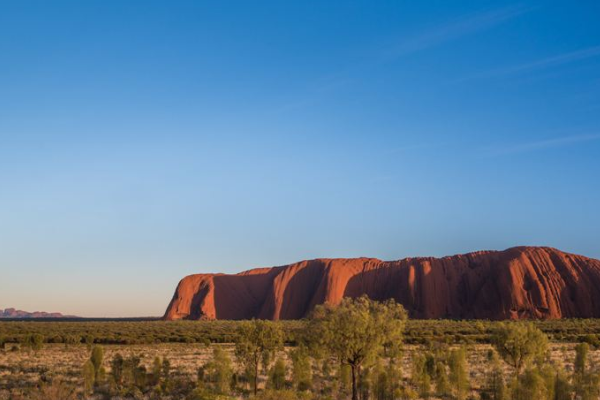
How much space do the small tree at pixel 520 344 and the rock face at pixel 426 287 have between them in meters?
75.6

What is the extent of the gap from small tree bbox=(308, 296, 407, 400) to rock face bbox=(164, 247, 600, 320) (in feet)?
284

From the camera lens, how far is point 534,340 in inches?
1076

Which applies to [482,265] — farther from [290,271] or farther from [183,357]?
[183,357]

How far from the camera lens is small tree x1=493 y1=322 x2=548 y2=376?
27.1 m

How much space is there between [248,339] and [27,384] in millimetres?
10341

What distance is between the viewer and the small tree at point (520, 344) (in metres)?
27.1

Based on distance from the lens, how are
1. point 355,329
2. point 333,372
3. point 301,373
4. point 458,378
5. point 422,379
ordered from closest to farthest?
1. point 355,329
2. point 458,378
3. point 422,379
4. point 301,373
5. point 333,372

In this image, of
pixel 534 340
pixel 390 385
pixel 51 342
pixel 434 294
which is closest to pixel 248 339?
pixel 390 385

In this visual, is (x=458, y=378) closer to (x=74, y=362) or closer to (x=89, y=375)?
Result: (x=89, y=375)

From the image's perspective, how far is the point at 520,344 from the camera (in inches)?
1072

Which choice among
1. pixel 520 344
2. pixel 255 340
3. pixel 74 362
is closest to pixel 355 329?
pixel 255 340

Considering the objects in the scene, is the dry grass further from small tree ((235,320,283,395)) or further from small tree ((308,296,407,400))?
small tree ((308,296,407,400))

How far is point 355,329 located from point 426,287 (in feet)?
320

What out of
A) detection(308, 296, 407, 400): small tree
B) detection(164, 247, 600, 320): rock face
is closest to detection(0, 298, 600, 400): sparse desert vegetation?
detection(308, 296, 407, 400): small tree
